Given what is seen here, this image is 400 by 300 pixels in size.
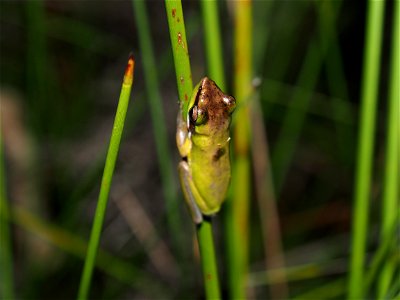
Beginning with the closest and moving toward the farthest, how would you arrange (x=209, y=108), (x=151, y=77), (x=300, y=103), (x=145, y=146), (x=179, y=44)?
(x=179, y=44) → (x=209, y=108) → (x=151, y=77) → (x=300, y=103) → (x=145, y=146)

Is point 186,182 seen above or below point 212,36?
below

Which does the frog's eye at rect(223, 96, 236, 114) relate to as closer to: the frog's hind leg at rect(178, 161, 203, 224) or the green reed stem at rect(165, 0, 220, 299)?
the green reed stem at rect(165, 0, 220, 299)

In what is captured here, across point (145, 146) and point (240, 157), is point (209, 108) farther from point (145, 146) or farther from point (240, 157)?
point (145, 146)

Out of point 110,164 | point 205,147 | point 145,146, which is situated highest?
point 145,146

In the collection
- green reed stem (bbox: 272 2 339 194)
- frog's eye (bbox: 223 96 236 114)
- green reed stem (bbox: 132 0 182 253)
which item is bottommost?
frog's eye (bbox: 223 96 236 114)

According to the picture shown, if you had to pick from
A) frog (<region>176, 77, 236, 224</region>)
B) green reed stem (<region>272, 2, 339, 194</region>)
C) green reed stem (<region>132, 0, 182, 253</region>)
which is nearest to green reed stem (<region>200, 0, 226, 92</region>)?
frog (<region>176, 77, 236, 224</region>)

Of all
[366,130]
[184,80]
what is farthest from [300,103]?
[184,80]
